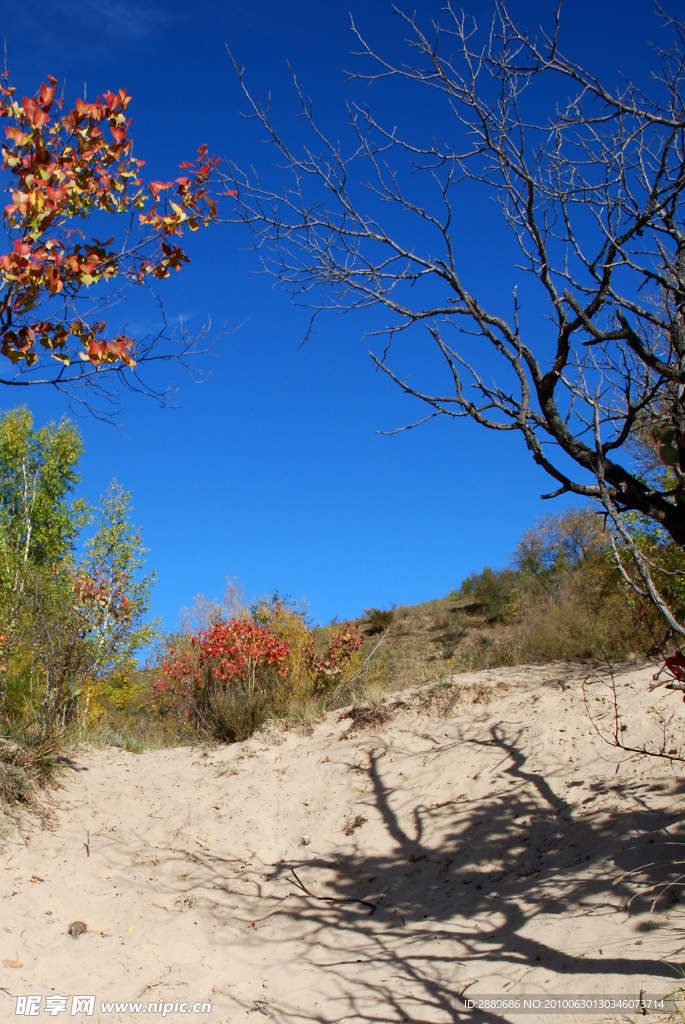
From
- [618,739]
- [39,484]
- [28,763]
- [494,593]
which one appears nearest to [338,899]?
[618,739]

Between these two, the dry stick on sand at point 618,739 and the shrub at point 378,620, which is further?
the shrub at point 378,620

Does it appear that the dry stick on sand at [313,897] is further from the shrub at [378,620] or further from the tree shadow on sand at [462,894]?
the shrub at [378,620]

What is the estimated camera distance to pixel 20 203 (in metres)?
3.32

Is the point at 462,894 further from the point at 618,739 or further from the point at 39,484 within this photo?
the point at 39,484

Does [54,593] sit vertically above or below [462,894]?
above

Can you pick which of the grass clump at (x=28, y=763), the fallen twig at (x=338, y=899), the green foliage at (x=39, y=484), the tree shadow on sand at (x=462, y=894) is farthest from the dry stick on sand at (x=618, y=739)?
the green foliage at (x=39, y=484)

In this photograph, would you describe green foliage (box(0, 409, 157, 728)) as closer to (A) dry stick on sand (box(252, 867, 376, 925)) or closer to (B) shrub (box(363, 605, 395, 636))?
(A) dry stick on sand (box(252, 867, 376, 925))

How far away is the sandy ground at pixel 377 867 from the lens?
383 cm

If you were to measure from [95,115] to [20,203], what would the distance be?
0.83 meters

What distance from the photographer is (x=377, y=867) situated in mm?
5941

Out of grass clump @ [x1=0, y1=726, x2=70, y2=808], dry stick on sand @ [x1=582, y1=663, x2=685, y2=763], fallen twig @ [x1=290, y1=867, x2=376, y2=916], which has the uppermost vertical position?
grass clump @ [x1=0, y1=726, x2=70, y2=808]

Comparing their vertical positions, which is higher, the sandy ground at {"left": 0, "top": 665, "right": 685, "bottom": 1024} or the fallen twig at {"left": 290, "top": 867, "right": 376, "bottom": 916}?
the sandy ground at {"left": 0, "top": 665, "right": 685, "bottom": 1024}

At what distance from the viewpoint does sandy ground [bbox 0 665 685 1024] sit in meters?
3.83

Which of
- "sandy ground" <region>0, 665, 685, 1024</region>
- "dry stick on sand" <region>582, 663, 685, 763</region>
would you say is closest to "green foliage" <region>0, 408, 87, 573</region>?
"sandy ground" <region>0, 665, 685, 1024</region>
